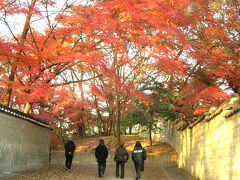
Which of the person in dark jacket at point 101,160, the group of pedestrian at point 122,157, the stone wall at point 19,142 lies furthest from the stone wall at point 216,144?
the stone wall at point 19,142

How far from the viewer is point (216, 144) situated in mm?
9195

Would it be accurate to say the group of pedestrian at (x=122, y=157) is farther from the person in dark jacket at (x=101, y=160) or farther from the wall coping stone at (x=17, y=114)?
the wall coping stone at (x=17, y=114)

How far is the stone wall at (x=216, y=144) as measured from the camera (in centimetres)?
724

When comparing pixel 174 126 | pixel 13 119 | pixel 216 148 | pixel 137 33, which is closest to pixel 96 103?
pixel 174 126

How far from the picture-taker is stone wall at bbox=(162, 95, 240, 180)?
23.8ft

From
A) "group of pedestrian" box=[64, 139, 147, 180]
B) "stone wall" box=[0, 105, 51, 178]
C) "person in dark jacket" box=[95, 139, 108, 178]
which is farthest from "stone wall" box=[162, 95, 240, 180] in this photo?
"stone wall" box=[0, 105, 51, 178]

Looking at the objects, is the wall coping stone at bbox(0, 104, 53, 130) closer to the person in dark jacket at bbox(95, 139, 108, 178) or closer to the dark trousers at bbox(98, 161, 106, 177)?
the person in dark jacket at bbox(95, 139, 108, 178)

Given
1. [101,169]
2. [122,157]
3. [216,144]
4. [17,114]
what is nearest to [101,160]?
[101,169]

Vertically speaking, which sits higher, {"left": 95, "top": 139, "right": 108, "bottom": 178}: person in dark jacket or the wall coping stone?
the wall coping stone

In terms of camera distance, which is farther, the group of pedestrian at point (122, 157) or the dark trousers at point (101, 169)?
the dark trousers at point (101, 169)

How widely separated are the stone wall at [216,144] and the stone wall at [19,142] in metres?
6.51

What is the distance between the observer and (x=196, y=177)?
1212 centimetres

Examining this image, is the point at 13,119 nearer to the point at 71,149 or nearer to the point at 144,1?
the point at 71,149

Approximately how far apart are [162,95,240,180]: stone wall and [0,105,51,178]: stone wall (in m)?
6.51
